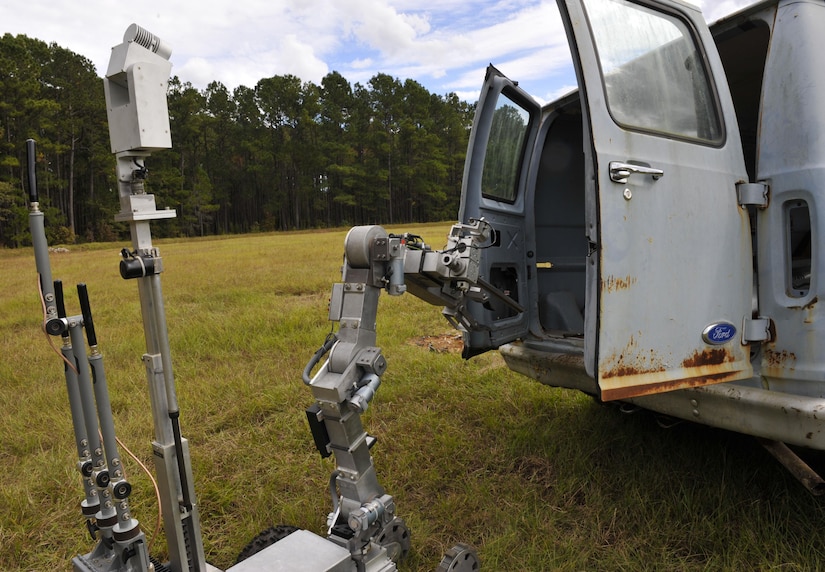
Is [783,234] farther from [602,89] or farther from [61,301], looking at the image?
[61,301]

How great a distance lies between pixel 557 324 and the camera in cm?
414

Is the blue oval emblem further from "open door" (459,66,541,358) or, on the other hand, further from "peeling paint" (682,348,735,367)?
"open door" (459,66,541,358)

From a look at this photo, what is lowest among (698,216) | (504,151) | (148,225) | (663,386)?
(663,386)

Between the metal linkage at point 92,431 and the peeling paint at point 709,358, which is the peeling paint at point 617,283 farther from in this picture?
the metal linkage at point 92,431

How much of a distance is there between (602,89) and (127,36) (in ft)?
6.02

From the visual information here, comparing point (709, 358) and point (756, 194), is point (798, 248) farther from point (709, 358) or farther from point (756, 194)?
point (709, 358)

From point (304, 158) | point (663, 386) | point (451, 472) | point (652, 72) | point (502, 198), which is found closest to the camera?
point (663, 386)

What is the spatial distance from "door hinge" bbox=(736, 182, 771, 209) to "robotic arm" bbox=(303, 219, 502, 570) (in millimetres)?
1240

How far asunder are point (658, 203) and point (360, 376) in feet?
4.80

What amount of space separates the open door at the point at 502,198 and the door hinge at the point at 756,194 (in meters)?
1.29

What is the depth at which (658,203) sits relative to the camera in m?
2.46

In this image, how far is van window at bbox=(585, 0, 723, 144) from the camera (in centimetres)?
251

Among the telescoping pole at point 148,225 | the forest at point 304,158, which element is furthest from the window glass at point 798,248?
the forest at point 304,158

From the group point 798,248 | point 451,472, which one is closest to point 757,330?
point 451,472
